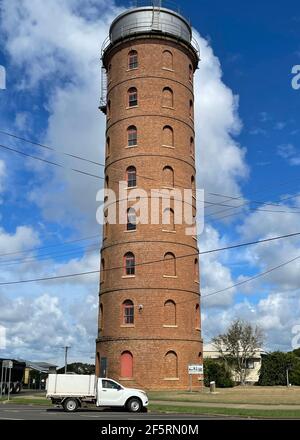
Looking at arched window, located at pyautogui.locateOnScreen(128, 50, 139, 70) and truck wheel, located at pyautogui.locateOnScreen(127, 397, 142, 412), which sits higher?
arched window, located at pyautogui.locateOnScreen(128, 50, 139, 70)

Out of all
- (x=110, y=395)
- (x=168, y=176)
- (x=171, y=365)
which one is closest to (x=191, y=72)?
(x=168, y=176)

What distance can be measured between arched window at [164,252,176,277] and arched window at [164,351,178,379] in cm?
569

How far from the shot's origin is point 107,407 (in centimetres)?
2575

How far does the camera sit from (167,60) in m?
43.8

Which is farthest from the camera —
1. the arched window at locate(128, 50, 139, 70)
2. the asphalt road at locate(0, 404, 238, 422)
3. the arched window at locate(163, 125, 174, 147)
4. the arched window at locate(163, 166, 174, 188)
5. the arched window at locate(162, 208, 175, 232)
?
the arched window at locate(128, 50, 139, 70)

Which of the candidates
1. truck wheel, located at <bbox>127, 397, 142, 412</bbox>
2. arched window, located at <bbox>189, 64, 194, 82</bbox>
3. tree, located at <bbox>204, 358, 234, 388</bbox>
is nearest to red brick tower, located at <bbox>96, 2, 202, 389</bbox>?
arched window, located at <bbox>189, 64, 194, 82</bbox>

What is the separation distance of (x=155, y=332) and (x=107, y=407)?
41.3 feet

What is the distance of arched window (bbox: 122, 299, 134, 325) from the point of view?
128 ft

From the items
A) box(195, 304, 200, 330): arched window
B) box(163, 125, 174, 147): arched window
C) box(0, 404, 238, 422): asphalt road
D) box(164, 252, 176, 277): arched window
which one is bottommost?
box(0, 404, 238, 422): asphalt road

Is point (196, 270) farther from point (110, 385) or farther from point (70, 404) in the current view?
point (70, 404)

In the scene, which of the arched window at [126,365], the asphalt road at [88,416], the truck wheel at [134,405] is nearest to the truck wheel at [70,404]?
the asphalt road at [88,416]

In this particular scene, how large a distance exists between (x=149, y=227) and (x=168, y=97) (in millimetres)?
11032

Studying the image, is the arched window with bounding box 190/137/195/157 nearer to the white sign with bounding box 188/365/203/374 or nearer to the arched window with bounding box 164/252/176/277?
the arched window with bounding box 164/252/176/277
